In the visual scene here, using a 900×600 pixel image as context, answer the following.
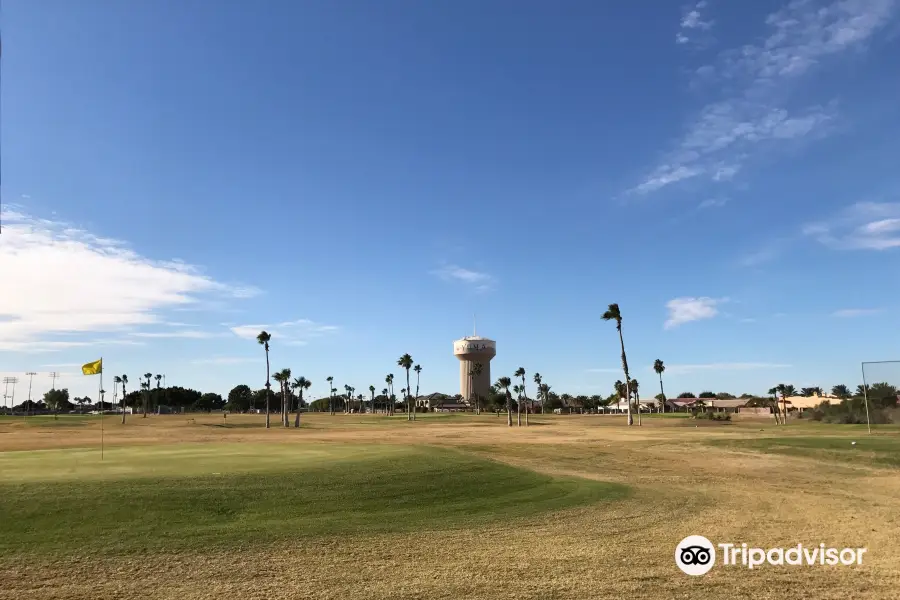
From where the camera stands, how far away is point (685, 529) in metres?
15.5

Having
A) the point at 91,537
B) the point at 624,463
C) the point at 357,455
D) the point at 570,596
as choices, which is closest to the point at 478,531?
the point at 570,596

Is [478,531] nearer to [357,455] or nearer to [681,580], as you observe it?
[681,580]

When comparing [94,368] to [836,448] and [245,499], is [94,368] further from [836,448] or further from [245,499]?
[836,448]

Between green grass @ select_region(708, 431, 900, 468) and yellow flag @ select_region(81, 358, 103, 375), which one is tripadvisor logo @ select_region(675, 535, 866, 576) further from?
yellow flag @ select_region(81, 358, 103, 375)

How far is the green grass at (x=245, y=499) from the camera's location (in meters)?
14.0

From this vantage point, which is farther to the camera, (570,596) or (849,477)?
(849,477)

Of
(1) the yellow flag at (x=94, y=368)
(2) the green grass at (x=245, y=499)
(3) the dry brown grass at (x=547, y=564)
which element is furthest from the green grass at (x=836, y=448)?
(1) the yellow flag at (x=94, y=368)

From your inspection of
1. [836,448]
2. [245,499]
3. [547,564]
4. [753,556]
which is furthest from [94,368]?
[836,448]

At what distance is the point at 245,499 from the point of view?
57.0ft

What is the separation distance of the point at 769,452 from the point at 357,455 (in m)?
25.8

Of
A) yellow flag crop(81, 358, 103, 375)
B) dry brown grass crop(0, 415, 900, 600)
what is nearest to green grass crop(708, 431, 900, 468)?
dry brown grass crop(0, 415, 900, 600)

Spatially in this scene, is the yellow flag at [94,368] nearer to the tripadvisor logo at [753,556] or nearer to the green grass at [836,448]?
the tripadvisor logo at [753,556]

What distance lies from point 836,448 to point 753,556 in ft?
94.6

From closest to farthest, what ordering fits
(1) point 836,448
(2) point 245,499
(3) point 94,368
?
1. (2) point 245,499
2. (3) point 94,368
3. (1) point 836,448
